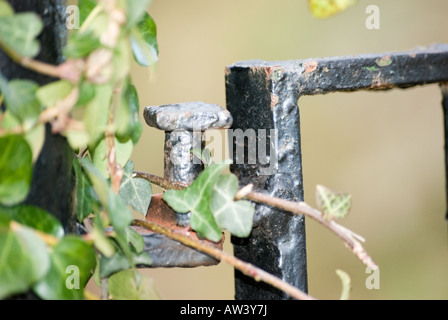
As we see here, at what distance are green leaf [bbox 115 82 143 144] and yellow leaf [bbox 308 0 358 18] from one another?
90 mm

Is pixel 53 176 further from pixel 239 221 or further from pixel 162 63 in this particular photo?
pixel 162 63

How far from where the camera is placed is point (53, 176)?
0.87 ft

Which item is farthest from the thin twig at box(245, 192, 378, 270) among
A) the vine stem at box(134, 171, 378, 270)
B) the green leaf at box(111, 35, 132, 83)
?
the green leaf at box(111, 35, 132, 83)

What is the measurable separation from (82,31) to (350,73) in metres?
0.18

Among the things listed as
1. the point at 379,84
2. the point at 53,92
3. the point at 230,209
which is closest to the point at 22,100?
the point at 53,92

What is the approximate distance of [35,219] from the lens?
231mm

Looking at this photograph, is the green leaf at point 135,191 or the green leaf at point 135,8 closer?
the green leaf at point 135,8

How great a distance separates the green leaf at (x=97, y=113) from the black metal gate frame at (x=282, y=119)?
0.13 m

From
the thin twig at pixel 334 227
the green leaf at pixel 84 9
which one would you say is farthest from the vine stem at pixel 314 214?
the green leaf at pixel 84 9

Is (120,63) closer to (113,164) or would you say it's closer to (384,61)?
(113,164)

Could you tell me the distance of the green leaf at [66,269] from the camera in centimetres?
22

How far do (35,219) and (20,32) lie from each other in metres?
0.07

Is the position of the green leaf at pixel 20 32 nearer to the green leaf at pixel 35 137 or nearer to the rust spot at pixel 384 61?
the green leaf at pixel 35 137

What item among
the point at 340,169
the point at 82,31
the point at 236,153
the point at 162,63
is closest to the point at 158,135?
the point at 162,63
